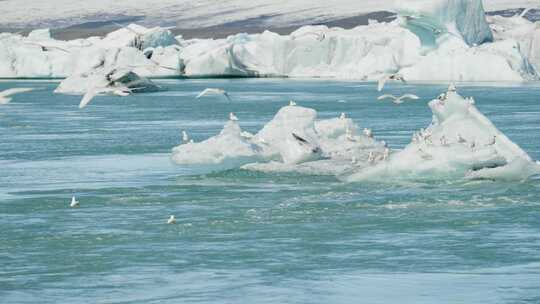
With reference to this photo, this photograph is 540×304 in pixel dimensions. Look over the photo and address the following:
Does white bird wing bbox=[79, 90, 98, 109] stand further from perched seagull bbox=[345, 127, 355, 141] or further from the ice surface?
the ice surface

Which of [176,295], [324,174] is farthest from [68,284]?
[324,174]

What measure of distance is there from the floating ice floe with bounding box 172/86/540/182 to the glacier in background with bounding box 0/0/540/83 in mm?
21404

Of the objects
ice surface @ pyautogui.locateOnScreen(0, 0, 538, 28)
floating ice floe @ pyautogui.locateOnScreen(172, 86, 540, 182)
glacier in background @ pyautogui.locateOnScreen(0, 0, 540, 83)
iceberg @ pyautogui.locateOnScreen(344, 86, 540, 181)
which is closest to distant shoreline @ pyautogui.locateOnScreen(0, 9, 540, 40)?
ice surface @ pyautogui.locateOnScreen(0, 0, 538, 28)

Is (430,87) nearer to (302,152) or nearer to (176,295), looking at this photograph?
(302,152)

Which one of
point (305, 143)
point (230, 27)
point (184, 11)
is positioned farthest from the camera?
point (184, 11)

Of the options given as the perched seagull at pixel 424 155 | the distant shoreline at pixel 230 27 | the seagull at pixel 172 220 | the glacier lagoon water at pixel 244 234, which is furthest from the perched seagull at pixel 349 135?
the distant shoreline at pixel 230 27

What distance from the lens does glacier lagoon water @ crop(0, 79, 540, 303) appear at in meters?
9.72

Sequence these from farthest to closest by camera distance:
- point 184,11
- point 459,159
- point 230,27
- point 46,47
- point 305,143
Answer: point 184,11 → point 230,27 → point 46,47 → point 305,143 → point 459,159

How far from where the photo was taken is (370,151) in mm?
17594

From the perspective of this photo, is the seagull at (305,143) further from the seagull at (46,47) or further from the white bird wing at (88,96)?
the seagull at (46,47)

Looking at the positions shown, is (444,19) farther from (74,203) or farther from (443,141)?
(74,203)

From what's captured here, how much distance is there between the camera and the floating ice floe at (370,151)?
15664 mm

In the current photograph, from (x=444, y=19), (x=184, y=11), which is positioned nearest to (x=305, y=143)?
(x=444, y=19)

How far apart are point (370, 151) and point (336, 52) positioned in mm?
34516
